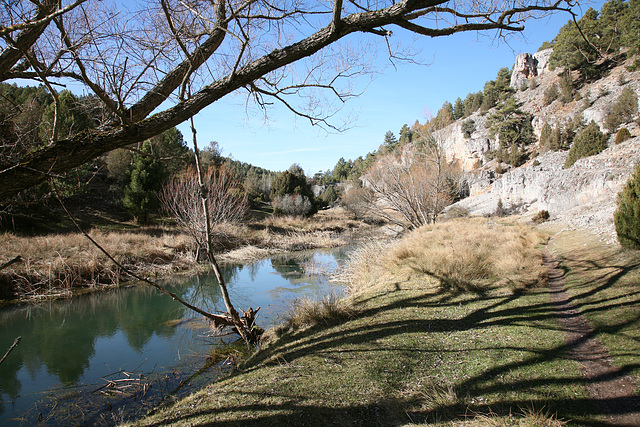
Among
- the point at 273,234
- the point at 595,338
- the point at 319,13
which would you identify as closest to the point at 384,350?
the point at 595,338

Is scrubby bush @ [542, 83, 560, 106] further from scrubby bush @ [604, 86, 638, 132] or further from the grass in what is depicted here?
the grass

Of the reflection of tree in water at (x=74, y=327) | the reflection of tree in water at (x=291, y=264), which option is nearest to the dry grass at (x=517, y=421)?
the reflection of tree in water at (x=74, y=327)

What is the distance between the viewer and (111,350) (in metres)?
7.79

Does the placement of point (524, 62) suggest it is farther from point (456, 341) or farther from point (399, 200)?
point (456, 341)

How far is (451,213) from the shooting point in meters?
33.0

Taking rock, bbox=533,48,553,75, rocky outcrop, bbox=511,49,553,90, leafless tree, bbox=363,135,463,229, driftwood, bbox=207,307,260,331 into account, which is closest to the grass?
driftwood, bbox=207,307,260,331

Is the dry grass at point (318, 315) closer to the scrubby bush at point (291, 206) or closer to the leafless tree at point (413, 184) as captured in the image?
the leafless tree at point (413, 184)

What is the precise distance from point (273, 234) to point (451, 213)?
17751 millimetres

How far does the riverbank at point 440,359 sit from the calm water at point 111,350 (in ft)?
5.84

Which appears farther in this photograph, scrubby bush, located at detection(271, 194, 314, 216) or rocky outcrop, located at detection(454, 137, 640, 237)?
scrubby bush, located at detection(271, 194, 314, 216)

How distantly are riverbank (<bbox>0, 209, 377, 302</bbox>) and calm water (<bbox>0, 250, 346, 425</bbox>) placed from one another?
1.20 meters

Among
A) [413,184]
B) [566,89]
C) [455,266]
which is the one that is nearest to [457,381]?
[455,266]

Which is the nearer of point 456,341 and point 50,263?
point 456,341

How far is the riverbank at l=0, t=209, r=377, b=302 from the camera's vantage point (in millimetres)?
11883
